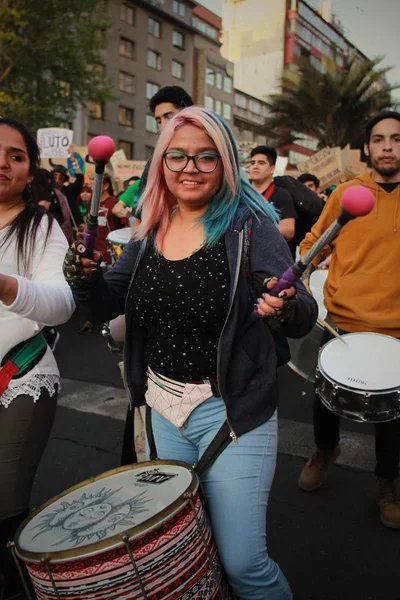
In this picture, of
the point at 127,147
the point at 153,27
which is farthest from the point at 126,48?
the point at 127,147

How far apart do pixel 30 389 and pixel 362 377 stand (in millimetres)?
1463

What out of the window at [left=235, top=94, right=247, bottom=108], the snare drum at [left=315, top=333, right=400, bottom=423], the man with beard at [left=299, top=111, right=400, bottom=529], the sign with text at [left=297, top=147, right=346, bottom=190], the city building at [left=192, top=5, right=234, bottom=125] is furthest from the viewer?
the window at [left=235, top=94, right=247, bottom=108]

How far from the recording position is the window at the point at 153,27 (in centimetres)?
4297

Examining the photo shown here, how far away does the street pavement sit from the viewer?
268 centimetres

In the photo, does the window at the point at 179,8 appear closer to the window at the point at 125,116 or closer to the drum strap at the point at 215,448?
the window at the point at 125,116

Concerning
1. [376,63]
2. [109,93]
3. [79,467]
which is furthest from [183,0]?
[79,467]

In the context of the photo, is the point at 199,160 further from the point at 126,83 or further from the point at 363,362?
the point at 126,83

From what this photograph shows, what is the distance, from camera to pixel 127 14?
4103cm

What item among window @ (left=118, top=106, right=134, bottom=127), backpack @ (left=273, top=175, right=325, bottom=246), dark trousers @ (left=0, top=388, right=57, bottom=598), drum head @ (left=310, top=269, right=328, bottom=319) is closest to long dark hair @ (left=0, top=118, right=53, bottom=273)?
dark trousers @ (left=0, top=388, right=57, bottom=598)

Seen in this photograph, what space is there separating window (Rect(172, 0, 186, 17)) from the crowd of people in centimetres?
4807

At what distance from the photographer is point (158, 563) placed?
59.5 inches

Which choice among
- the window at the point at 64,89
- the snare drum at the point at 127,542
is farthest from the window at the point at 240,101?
the snare drum at the point at 127,542

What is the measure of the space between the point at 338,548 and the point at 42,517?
174 cm

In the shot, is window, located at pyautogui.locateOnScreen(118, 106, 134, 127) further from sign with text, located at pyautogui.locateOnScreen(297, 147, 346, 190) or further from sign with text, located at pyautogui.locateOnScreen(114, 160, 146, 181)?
sign with text, located at pyautogui.locateOnScreen(297, 147, 346, 190)
